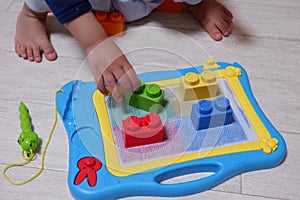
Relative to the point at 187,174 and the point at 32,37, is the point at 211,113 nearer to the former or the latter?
the point at 187,174

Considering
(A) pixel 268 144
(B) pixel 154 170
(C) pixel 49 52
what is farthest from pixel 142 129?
(C) pixel 49 52

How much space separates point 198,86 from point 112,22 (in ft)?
0.83

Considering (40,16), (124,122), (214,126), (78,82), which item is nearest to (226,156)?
(214,126)

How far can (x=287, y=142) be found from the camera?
28.6 inches

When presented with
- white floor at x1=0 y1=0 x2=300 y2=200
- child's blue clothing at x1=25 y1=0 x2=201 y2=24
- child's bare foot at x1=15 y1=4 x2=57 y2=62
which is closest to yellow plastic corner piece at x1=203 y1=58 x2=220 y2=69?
white floor at x1=0 y1=0 x2=300 y2=200

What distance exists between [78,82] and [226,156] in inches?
11.6

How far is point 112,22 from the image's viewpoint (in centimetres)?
88

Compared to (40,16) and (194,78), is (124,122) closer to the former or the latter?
(194,78)

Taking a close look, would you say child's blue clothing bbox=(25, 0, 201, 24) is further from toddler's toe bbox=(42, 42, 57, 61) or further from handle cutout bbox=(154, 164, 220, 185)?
handle cutout bbox=(154, 164, 220, 185)

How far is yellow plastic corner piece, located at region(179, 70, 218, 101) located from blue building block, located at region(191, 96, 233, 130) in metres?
0.04

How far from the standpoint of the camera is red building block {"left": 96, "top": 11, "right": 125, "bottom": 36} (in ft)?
2.87

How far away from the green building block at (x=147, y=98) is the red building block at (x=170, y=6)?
1.00 feet

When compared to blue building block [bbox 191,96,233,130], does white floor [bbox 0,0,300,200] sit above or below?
below

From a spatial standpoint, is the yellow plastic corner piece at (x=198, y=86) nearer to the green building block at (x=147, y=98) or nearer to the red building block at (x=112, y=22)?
the green building block at (x=147, y=98)
